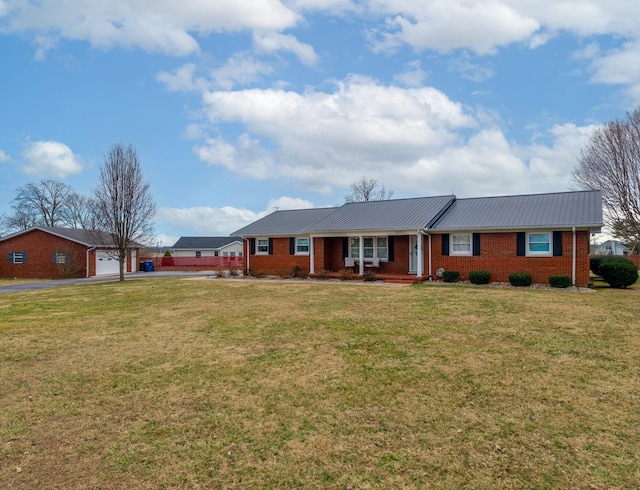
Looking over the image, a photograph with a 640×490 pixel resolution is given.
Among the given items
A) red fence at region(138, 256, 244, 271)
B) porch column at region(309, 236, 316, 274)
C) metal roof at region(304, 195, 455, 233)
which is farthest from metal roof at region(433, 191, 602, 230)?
red fence at region(138, 256, 244, 271)

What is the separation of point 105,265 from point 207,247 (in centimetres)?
1912

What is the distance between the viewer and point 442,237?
1897 cm

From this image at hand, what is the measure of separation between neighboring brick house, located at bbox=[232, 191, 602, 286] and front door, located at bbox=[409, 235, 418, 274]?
49mm

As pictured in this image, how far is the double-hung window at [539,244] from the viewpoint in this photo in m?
16.8

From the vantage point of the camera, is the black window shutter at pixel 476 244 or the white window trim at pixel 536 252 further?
the black window shutter at pixel 476 244

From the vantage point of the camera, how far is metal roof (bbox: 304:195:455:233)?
1995 cm

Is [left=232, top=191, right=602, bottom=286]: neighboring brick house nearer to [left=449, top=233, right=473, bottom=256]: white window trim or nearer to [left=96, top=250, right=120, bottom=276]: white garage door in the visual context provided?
[left=449, top=233, right=473, bottom=256]: white window trim

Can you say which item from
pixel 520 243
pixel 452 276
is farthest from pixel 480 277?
pixel 520 243

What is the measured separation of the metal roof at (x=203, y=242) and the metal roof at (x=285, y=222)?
28.2m

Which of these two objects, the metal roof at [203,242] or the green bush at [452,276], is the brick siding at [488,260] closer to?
the green bush at [452,276]

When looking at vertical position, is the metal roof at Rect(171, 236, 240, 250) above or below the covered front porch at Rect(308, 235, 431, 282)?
above

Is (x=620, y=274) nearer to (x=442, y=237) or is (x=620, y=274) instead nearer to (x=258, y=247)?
(x=442, y=237)

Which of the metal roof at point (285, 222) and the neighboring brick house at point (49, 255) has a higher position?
the metal roof at point (285, 222)

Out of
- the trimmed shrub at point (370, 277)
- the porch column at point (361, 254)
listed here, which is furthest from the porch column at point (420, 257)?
the porch column at point (361, 254)
